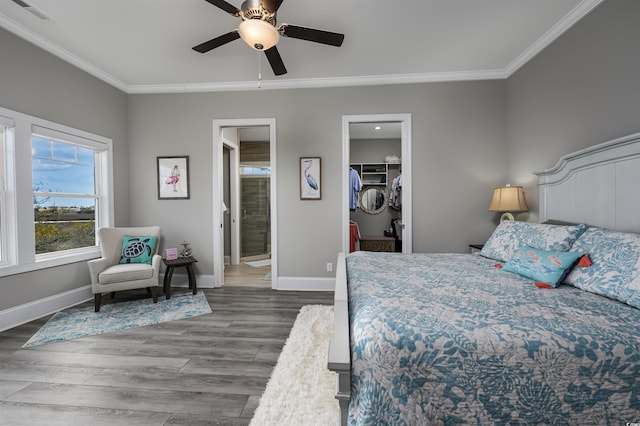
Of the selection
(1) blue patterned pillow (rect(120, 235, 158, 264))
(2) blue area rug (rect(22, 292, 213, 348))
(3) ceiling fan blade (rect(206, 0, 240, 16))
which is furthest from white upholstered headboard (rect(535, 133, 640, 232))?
(1) blue patterned pillow (rect(120, 235, 158, 264))

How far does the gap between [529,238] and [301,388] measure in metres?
1.99

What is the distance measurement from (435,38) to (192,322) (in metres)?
3.72

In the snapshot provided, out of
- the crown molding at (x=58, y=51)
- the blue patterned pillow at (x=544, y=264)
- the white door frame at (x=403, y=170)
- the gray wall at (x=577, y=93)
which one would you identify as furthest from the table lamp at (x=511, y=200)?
the crown molding at (x=58, y=51)

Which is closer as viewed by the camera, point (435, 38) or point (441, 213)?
point (435, 38)

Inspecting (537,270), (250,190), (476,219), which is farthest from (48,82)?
(476,219)

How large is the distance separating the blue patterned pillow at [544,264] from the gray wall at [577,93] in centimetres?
113

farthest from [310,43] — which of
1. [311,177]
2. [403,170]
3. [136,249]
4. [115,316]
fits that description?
[115,316]

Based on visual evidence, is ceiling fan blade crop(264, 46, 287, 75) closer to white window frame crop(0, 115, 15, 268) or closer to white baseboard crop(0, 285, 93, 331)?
white window frame crop(0, 115, 15, 268)

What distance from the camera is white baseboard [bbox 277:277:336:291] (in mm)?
3822

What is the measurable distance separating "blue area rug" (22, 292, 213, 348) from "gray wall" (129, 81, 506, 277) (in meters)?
0.82

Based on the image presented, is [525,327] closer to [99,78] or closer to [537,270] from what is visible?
[537,270]

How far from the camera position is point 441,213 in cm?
370

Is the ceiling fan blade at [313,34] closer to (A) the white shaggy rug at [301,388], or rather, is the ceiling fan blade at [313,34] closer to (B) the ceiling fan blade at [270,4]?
(B) the ceiling fan blade at [270,4]

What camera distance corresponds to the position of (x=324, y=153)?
3805 mm
